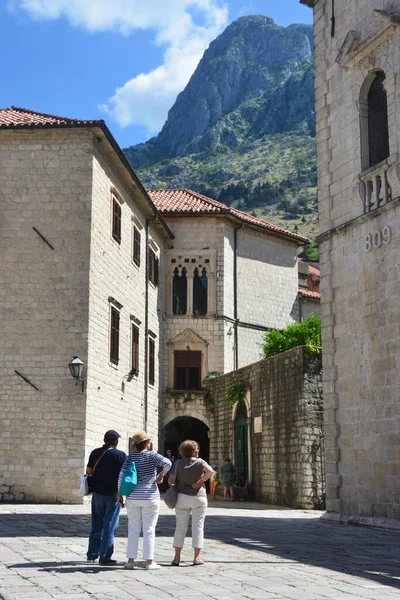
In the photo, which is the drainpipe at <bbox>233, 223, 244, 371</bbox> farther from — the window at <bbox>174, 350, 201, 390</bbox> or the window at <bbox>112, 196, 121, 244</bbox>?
the window at <bbox>112, 196, 121, 244</bbox>

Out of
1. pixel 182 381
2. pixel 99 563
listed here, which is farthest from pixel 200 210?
pixel 99 563

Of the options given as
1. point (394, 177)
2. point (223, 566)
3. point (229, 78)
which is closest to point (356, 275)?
point (394, 177)

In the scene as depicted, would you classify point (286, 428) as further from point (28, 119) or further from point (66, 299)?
point (28, 119)

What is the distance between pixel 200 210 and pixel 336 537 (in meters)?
21.6

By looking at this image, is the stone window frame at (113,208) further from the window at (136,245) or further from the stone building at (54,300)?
the window at (136,245)

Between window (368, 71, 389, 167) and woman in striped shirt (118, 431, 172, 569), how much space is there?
9044 millimetres

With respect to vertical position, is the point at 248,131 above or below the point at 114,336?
above

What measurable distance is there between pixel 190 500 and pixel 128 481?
853mm

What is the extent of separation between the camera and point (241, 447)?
87.9ft

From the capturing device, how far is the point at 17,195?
72.5 feet

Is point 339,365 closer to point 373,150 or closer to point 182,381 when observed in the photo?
point 373,150

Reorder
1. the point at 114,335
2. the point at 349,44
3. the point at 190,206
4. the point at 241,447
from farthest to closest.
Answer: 1. the point at 190,206
2. the point at 241,447
3. the point at 114,335
4. the point at 349,44

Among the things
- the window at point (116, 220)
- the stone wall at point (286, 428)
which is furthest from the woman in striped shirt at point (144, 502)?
the window at point (116, 220)

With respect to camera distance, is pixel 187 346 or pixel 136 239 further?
pixel 187 346
